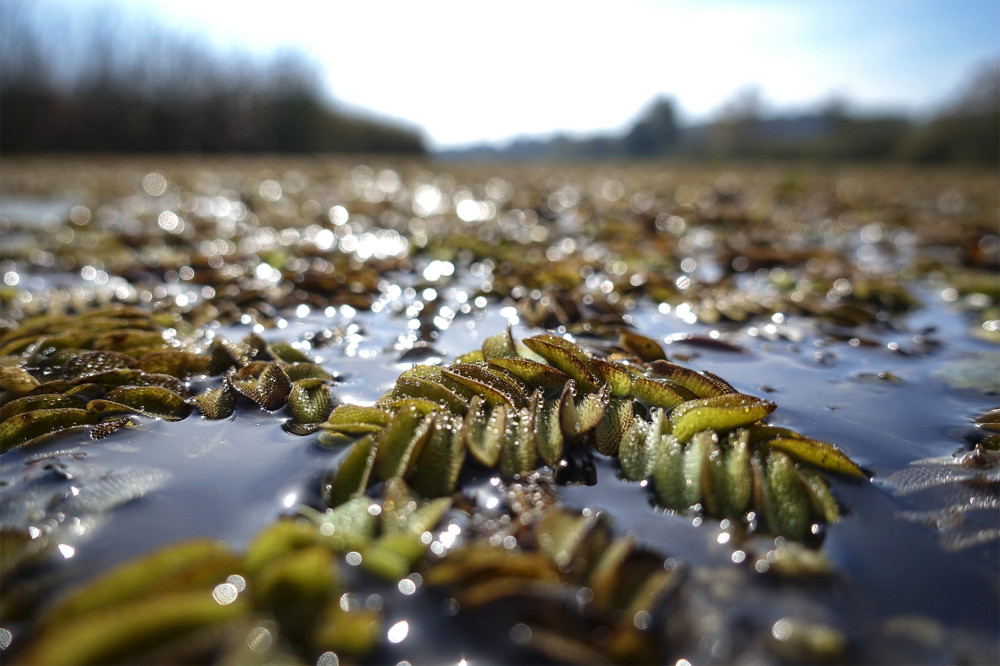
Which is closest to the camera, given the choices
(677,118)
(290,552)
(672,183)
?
(290,552)

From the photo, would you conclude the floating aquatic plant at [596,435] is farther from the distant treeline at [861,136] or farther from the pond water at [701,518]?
the distant treeline at [861,136]

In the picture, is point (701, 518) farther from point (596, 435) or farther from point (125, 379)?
point (125, 379)

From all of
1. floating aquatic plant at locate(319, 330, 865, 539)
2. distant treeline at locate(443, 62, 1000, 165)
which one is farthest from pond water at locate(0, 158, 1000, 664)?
distant treeline at locate(443, 62, 1000, 165)

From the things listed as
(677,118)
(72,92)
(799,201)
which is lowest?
(799,201)

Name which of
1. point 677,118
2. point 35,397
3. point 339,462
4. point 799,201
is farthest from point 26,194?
point 677,118

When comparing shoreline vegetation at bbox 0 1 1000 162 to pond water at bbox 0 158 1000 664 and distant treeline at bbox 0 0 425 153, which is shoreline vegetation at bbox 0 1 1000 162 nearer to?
distant treeline at bbox 0 0 425 153

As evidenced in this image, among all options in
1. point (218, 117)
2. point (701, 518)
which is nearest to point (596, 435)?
point (701, 518)

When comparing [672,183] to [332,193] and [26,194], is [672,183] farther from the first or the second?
[26,194]
